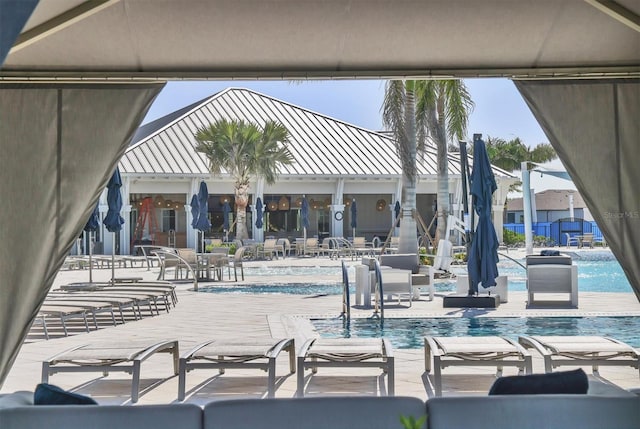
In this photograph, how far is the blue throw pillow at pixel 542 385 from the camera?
123 inches

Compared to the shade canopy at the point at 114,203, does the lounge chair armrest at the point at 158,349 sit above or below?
below

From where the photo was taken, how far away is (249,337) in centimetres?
802

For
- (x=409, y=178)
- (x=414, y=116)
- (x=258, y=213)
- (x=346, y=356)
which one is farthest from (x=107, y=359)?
(x=258, y=213)

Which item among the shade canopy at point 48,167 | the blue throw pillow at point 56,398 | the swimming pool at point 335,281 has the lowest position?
the swimming pool at point 335,281

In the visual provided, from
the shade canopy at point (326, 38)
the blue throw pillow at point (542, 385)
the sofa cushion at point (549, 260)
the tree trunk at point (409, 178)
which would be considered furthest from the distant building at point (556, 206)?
the blue throw pillow at point (542, 385)

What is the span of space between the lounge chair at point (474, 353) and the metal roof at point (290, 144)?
943 inches

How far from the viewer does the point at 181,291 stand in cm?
1526

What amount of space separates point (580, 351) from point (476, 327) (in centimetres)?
380

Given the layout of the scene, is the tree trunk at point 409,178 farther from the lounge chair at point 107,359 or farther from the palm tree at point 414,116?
the lounge chair at point 107,359

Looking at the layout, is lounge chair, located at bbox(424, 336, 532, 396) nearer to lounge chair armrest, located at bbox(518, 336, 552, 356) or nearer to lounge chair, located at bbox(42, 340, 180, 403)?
lounge chair armrest, located at bbox(518, 336, 552, 356)

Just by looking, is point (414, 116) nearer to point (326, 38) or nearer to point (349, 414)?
point (326, 38)

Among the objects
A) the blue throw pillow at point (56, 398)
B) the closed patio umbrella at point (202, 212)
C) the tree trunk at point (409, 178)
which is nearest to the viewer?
the blue throw pillow at point (56, 398)

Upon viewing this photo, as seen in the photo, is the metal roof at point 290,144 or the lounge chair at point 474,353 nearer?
the lounge chair at point 474,353

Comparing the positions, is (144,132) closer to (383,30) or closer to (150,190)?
(150,190)
